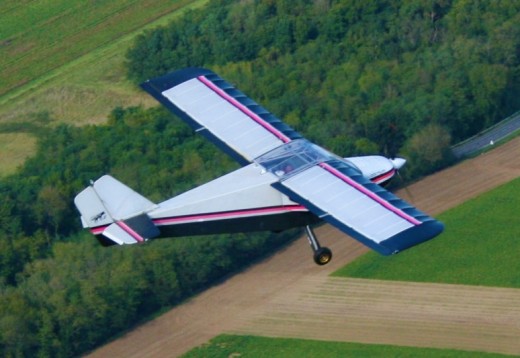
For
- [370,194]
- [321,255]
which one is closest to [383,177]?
[370,194]

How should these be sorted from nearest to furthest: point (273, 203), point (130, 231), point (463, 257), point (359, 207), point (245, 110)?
1. point (359, 207)
2. point (130, 231)
3. point (273, 203)
4. point (245, 110)
5. point (463, 257)

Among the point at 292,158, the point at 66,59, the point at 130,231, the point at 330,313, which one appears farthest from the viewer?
the point at 66,59

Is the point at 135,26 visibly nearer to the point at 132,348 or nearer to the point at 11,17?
the point at 11,17

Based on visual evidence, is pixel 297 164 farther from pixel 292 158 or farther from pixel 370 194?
pixel 370 194

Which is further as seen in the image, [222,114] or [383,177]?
[222,114]

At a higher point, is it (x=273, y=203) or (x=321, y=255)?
(x=273, y=203)

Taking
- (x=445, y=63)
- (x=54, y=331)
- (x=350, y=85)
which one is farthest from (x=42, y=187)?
(x=445, y=63)

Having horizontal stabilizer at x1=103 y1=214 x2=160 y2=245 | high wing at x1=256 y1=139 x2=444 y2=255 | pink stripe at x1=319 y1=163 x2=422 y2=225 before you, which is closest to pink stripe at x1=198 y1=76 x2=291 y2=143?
high wing at x1=256 y1=139 x2=444 y2=255
